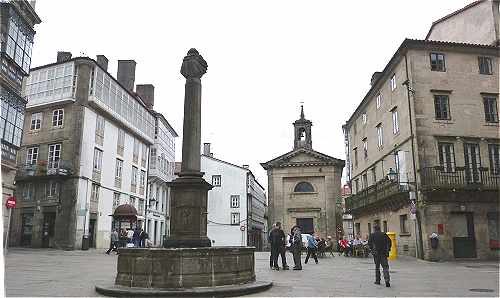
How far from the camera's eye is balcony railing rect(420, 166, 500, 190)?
932 inches

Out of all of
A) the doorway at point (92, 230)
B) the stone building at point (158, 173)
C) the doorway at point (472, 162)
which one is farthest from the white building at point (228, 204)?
the doorway at point (472, 162)

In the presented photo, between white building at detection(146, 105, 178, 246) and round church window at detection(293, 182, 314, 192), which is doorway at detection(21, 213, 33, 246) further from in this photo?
round church window at detection(293, 182, 314, 192)

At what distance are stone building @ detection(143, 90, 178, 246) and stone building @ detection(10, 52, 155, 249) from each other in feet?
32.6

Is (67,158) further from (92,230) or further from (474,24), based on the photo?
(474,24)

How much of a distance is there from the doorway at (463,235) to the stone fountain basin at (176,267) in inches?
717

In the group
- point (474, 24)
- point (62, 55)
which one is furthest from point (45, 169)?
point (474, 24)

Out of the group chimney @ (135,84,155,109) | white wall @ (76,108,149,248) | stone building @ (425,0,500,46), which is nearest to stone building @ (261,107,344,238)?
chimney @ (135,84,155,109)

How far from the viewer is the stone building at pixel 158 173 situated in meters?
47.1

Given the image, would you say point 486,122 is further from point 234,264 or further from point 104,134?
point 104,134

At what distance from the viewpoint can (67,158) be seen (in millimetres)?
32188

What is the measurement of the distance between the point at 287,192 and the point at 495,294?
39.7 m

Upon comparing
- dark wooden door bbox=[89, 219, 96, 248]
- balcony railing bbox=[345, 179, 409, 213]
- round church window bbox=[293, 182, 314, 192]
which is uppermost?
round church window bbox=[293, 182, 314, 192]

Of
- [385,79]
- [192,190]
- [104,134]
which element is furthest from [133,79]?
[192,190]

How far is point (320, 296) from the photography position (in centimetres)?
877
